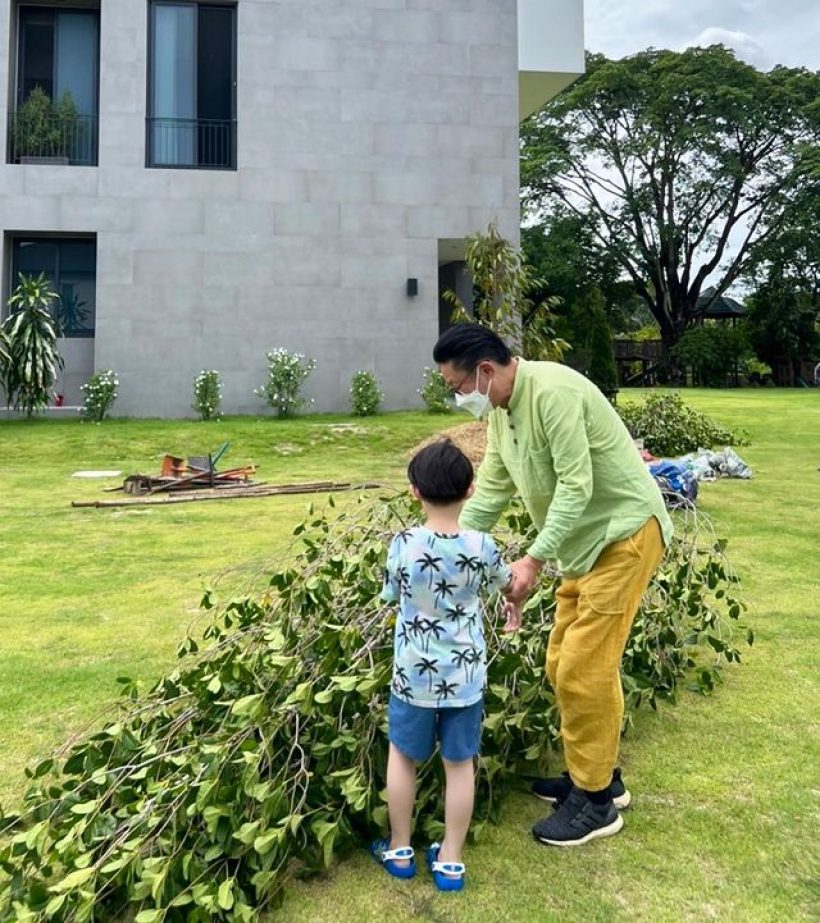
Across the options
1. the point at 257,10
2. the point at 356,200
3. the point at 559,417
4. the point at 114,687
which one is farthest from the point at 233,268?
the point at 559,417

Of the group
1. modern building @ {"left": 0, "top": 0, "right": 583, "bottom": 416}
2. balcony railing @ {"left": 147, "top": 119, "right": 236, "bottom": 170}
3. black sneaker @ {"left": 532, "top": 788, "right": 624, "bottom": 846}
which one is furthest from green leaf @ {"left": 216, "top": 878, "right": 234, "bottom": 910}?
balcony railing @ {"left": 147, "top": 119, "right": 236, "bottom": 170}

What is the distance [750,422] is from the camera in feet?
58.1

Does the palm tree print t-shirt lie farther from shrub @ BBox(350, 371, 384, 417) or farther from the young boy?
shrub @ BBox(350, 371, 384, 417)

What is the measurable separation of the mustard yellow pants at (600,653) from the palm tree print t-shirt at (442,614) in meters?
0.35

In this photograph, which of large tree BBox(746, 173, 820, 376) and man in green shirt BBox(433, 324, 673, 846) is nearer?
man in green shirt BBox(433, 324, 673, 846)

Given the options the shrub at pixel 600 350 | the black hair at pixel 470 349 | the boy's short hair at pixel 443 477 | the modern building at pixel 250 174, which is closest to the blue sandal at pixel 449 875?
the boy's short hair at pixel 443 477

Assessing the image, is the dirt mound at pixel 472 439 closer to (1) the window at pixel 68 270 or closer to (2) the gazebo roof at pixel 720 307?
(1) the window at pixel 68 270

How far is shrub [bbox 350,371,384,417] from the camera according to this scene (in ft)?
51.6

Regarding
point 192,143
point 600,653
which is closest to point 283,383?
point 192,143

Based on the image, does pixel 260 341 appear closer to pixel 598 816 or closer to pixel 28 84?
pixel 28 84

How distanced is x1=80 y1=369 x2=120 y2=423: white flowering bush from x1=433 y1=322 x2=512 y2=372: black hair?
13672 millimetres

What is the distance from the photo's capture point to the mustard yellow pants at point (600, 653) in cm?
239

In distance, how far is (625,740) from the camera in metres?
3.15

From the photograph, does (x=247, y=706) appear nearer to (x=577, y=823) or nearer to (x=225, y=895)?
(x=225, y=895)
